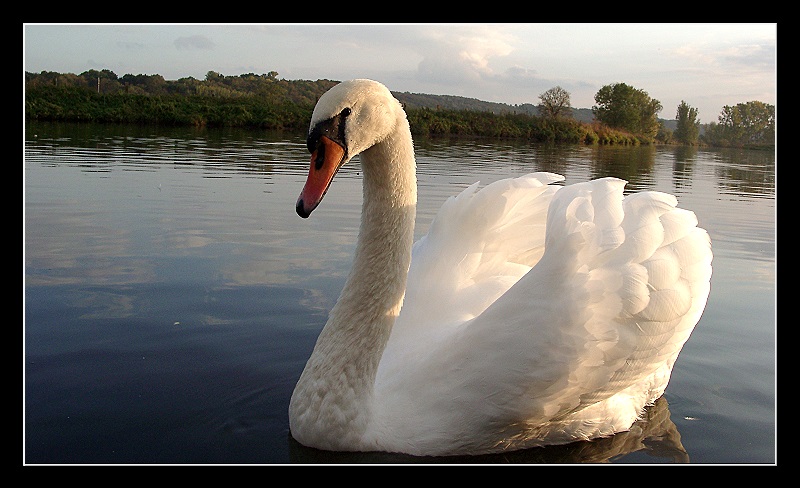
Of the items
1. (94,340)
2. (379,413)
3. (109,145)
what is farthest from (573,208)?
(109,145)

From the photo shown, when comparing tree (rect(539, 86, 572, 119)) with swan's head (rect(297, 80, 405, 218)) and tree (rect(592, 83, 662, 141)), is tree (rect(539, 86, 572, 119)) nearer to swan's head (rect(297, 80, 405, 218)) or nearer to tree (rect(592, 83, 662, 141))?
tree (rect(592, 83, 662, 141))

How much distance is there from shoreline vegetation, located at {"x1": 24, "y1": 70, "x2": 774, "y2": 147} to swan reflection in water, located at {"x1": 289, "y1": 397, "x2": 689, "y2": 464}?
33.4m

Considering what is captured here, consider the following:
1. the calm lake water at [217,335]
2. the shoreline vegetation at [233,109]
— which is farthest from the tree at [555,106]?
the calm lake water at [217,335]

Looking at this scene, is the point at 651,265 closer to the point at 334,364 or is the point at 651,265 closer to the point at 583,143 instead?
the point at 334,364

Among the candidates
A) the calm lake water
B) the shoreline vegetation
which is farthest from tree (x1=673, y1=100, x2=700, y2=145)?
the calm lake water

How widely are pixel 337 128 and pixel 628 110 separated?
201 feet

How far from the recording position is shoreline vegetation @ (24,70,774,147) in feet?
120

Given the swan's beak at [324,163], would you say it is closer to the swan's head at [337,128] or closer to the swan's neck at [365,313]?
the swan's head at [337,128]

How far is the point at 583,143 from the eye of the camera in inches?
1791

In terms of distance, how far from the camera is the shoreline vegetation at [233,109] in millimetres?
36688

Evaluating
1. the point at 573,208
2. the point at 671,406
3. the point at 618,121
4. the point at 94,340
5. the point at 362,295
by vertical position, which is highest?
the point at 618,121

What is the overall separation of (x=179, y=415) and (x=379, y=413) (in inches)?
43.9

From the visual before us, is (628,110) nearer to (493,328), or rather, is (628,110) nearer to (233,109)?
(233,109)

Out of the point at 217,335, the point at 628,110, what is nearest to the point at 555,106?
the point at 628,110
